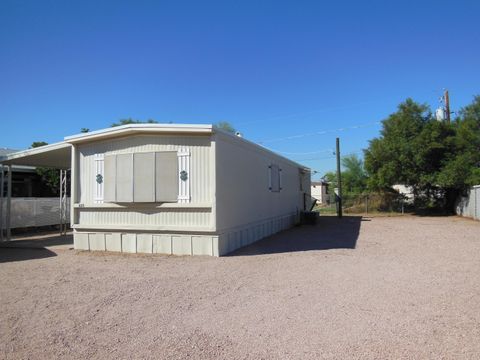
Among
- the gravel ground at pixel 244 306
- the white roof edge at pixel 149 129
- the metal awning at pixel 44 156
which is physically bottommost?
the gravel ground at pixel 244 306

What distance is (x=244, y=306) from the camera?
466 centimetres

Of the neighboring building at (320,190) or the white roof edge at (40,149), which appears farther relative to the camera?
the neighboring building at (320,190)

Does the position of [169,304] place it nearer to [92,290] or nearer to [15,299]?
[92,290]

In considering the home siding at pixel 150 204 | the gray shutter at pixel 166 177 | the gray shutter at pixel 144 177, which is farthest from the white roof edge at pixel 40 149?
the gray shutter at pixel 166 177

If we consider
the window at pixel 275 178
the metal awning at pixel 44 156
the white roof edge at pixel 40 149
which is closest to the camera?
the white roof edge at pixel 40 149

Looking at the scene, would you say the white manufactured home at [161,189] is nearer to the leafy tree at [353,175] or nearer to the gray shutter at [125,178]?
the gray shutter at [125,178]

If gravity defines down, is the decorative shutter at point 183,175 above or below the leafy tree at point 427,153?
below

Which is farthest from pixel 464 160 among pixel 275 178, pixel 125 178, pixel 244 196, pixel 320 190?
pixel 320 190

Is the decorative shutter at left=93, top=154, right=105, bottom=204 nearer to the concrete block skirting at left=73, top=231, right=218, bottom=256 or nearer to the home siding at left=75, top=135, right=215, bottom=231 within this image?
the home siding at left=75, top=135, right=215, bottom=231

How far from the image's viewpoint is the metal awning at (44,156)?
10.4 metres

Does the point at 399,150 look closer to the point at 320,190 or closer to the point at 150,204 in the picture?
the point at 150,204

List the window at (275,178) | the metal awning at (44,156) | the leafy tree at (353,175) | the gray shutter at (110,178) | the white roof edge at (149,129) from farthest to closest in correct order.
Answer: the leafy tree at (353,175), the window at (275,178), the metal awning at (44,156), the gray shutter at (110,178), the white roof edge at (149,129)

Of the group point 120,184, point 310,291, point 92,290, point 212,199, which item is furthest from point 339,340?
point 120,184

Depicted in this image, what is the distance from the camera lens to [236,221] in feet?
30.5
